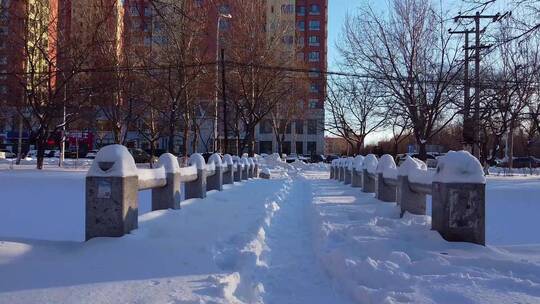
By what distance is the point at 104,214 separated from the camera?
7.15 meters

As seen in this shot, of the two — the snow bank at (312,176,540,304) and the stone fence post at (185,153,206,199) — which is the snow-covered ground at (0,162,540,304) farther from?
the stone fence post at (185,153,206,199)

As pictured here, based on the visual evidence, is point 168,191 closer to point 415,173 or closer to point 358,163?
point 415,173

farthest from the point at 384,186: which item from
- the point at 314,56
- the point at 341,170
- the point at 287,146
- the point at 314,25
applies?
the point at 314,25

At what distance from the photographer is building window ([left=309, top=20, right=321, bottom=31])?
323 feet

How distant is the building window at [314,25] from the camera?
98.3m

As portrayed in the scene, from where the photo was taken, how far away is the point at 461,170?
7.78 metres

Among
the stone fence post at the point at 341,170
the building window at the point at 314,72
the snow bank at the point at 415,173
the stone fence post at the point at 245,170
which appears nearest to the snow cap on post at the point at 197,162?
the snow bank at the point at 415,173

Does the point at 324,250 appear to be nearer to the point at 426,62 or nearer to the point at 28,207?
the point at 28,207

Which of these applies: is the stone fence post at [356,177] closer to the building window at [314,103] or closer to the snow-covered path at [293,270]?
the snow-covered path at [293,270]

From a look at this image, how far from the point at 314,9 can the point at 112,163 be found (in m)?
94.9

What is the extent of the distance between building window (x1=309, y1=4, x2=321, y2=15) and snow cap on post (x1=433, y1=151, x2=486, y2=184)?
9371 cm

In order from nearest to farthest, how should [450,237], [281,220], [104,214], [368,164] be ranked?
[104,214] < [450,237] < [281,220] < [368,164]

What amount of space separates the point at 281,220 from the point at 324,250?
3.78 metres

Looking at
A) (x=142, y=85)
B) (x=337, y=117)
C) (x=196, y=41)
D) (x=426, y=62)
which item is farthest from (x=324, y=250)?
(x=337, y=117)
